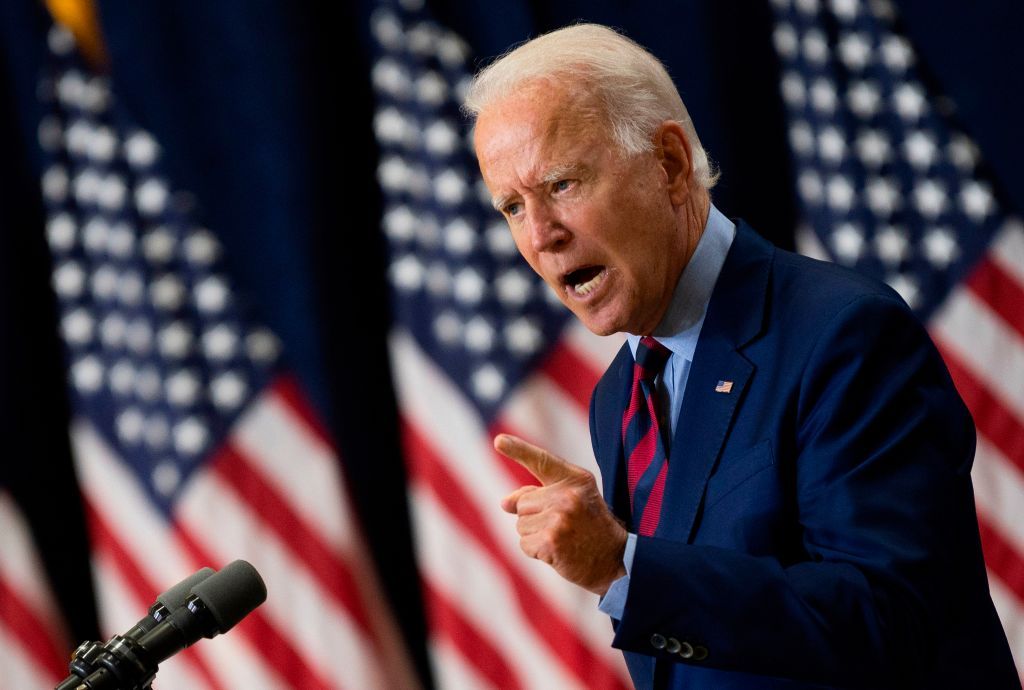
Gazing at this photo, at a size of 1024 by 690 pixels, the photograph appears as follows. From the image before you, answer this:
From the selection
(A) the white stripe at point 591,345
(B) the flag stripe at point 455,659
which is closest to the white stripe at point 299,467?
(B) the flag stripe at point 455,659


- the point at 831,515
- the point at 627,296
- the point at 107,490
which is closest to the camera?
the point at 831,515

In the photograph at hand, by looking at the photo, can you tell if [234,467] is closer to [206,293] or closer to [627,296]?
[206,293]

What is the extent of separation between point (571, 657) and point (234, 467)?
96 centimetres

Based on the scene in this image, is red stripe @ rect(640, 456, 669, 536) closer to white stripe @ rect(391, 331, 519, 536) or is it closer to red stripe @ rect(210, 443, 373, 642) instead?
white stripe @ rect(391, 331, 519, 536)

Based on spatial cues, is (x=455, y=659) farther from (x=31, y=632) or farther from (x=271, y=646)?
(x=31, y=632)

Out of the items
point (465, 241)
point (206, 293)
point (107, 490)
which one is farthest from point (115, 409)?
point (465, 241)

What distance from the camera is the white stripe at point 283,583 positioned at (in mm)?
2650

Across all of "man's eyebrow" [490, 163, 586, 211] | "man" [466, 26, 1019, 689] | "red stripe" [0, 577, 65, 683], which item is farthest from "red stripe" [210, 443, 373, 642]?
"man's eyebrow" [490, 163, 586, 211]

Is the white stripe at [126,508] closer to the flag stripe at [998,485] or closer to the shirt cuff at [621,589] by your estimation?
the shirt cuff at [621,589]

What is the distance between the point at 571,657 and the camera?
2684mm

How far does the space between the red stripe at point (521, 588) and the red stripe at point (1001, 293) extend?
1.40 meters

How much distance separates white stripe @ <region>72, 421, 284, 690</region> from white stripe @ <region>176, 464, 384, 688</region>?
74 millimetres

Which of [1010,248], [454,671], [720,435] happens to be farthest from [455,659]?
[1010,248]

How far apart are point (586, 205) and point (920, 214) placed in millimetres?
1741
